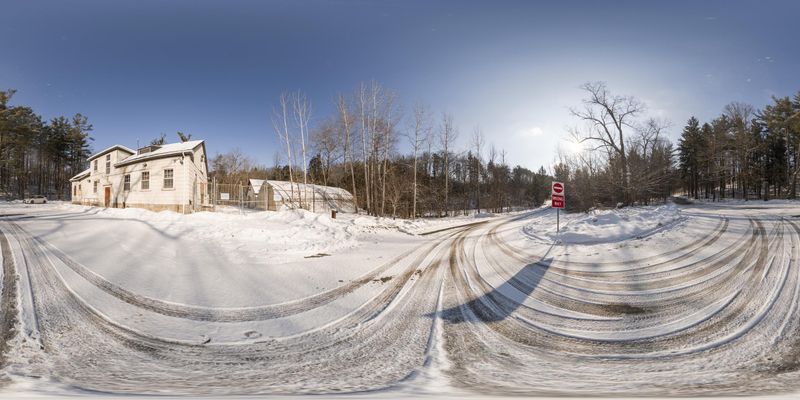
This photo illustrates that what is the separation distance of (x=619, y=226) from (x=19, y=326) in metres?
15.9

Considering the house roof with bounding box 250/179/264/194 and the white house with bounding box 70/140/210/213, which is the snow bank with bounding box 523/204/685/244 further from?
the house roof with bounding box 250/179/264/194

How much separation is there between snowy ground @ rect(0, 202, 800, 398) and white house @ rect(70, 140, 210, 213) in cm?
1202

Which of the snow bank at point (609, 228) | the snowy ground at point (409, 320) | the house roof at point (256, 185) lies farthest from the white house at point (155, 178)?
the snow bank at point (609, 228)

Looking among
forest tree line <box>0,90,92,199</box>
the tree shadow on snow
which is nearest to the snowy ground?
the tree shadow on snow

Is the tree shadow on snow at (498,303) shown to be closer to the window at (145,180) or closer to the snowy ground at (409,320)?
the snowy ground at (409,320)

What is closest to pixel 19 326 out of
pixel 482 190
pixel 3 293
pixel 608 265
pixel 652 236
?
pixel 3 293

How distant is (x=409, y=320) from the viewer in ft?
16.8

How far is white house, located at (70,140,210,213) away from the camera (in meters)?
21.8

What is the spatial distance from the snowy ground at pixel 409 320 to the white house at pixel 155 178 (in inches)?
473

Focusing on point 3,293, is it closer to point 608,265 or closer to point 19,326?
point 19,326

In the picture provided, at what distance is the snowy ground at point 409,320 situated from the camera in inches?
138

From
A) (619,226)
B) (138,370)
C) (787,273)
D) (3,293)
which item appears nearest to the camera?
(138,370)

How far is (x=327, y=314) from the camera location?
5.50 meters

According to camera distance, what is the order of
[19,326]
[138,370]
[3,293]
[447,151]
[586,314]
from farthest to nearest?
[447,151] → [3,293] → [586,314] → [19,326] → [138,370]
